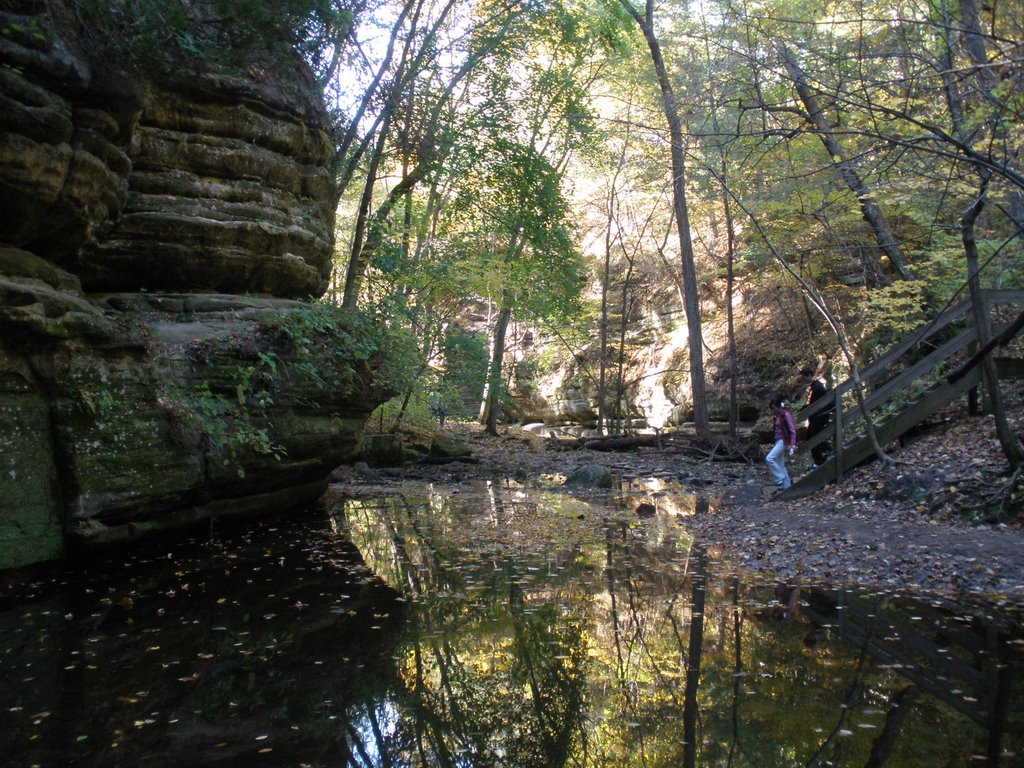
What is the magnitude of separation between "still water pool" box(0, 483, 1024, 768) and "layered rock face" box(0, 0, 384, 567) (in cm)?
133

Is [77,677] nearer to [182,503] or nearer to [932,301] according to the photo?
[182,503]

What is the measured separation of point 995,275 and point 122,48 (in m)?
15.3

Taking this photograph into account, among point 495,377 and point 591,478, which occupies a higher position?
point 495,377

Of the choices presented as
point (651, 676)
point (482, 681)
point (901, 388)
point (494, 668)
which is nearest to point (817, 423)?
point (901, 388)

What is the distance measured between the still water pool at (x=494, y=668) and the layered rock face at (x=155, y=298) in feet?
4.37

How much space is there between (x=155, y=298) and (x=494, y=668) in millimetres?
8361

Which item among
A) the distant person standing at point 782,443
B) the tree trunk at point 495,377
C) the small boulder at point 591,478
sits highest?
the tree trunk at point 495,377

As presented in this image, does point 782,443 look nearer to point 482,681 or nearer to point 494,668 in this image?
point 494,668

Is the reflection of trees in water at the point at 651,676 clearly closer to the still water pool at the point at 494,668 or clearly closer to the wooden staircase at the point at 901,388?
the still water pool at the point at 494,668

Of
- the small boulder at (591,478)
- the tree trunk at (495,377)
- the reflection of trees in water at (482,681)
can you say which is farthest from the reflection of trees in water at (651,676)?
the tree trunk at (495,377)

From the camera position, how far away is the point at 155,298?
430 inches

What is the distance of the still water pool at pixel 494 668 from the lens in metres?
4.20

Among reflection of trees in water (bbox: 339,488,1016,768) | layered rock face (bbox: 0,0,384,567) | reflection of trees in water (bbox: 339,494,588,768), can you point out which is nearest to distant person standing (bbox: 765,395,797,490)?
reflection of trees in water (bbox: 339,488,1016,768)

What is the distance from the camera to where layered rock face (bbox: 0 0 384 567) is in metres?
8.05
